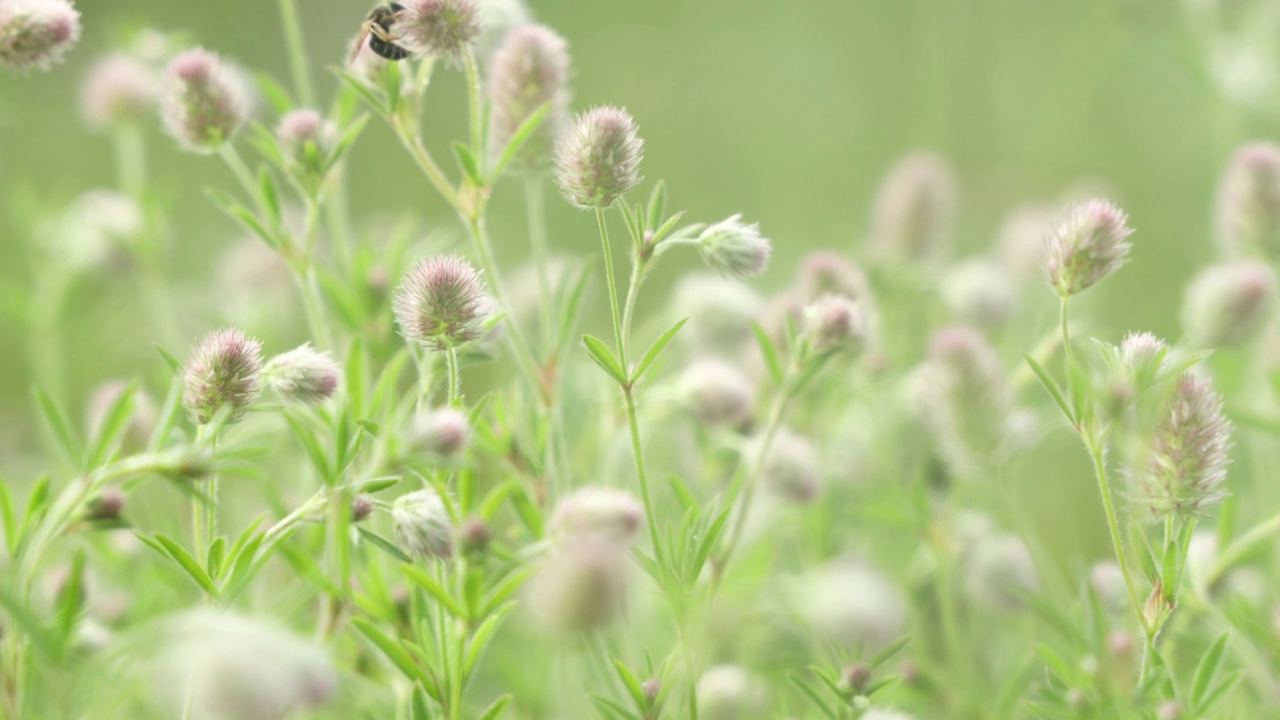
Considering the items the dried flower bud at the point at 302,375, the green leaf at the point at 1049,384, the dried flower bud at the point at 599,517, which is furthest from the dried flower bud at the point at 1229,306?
the dried flower bud at the point at 302,375

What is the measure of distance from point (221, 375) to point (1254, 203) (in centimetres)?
90

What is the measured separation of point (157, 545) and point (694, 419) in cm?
44

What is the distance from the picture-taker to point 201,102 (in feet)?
2.47

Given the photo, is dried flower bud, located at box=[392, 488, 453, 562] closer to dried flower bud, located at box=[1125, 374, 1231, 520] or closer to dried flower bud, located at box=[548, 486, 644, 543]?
dried flower bud, located at box=[548, 486, 644, 543]

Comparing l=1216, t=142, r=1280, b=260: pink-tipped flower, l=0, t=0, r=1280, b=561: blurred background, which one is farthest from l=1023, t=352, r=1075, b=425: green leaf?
l=0, t=0, r=1280, b=561: blurred background

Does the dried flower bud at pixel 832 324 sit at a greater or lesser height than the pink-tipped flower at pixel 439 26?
lesser

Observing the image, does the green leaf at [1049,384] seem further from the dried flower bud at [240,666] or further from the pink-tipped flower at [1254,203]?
the pink-tipped flower at [1254,203]

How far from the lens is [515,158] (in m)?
0.79

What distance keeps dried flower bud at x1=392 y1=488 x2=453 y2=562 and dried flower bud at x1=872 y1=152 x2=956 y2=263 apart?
798 mm

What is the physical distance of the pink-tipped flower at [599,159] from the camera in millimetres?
602

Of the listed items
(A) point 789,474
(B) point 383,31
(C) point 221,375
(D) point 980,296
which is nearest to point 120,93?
(B) point 383,31

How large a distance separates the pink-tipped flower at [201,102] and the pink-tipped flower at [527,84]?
186 millimetres

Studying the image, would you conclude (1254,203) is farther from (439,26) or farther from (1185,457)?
(439,26)

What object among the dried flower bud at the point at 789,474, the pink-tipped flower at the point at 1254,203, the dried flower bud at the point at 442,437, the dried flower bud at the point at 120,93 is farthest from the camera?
the dried flower bud at the point at 120,93
